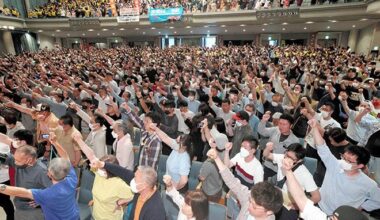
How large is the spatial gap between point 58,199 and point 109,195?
1.43 ft

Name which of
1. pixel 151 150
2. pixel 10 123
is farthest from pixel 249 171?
pixel 10 123

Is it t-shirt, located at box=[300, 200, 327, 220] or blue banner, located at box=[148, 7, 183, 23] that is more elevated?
blue banner, located at box=[148, 7, 183, 23]

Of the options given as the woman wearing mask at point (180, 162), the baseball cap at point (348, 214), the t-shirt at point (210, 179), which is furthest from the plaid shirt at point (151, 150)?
the baseball cap at point (348, 214)

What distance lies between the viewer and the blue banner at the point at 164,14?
17516 millimetres

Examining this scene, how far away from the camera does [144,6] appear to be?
66.9 ft

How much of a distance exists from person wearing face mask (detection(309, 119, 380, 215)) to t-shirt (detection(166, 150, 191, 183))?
4.60 ft

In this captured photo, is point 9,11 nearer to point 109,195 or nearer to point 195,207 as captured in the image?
point 109,195

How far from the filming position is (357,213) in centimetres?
154

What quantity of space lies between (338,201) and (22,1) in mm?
27223

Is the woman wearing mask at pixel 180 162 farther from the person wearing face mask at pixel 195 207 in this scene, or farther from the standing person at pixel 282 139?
the standing person at pixel 282 139

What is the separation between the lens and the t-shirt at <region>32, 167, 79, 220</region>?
2.32m

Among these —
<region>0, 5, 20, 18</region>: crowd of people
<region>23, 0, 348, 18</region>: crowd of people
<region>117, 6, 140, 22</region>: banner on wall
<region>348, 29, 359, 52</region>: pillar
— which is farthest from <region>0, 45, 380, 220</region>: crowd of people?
<region>0, 5, 20, 18</region>: crowd of people

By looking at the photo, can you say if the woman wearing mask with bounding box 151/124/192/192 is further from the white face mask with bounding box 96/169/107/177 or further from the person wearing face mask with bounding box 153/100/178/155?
the person wearing face mask with bounding box 153/100/178/155

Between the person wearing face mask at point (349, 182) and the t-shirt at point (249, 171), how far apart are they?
25.1 inches
